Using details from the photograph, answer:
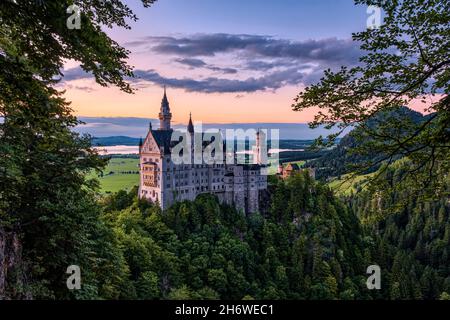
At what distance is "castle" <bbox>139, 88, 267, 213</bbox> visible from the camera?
83625 millimetres

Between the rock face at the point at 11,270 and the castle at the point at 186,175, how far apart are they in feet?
206

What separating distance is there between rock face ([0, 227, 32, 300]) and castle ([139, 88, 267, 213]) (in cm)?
6271

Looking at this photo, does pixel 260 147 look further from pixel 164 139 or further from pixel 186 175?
pixel 164 139

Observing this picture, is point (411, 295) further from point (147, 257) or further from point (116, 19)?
point (116, 19)

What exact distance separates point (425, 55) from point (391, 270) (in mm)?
87342

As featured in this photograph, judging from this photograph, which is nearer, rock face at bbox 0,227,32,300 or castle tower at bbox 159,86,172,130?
rock face at bbox 0,227,32,300

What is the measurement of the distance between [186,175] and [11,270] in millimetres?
69235

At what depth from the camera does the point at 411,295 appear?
87.4 m

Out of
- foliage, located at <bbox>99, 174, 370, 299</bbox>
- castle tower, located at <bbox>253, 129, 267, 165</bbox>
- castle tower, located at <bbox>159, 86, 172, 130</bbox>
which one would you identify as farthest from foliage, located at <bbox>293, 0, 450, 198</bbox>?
castle tower, located at <bbox>253, 129, 267, 165</bbox>

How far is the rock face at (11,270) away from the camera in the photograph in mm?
16984
